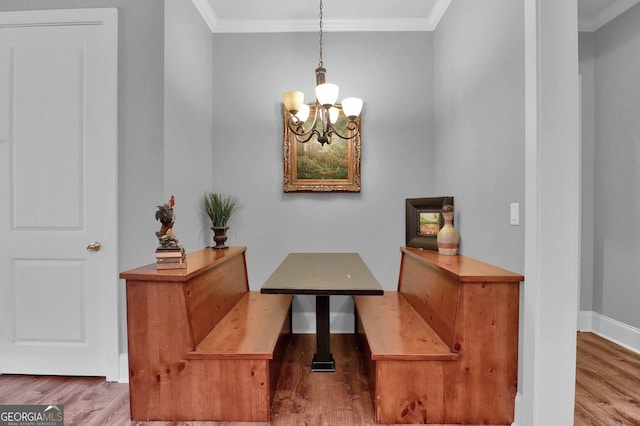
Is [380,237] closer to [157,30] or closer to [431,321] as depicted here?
[431,321]

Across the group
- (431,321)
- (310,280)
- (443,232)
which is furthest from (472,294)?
(310,280)

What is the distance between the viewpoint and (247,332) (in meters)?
2.08

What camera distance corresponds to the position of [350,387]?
86.8 inches

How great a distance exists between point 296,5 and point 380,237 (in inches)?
84.8

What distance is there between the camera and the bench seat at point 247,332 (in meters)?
1.81

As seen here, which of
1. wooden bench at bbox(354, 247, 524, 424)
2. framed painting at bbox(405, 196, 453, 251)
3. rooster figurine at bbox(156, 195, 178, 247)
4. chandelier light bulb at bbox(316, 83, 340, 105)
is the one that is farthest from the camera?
framed painting at bbox(405, 196, 453, 251)

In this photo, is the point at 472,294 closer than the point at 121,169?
Yes

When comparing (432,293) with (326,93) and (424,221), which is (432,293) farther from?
(326,93)

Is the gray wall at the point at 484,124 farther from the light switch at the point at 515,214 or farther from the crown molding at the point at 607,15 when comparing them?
the crown molding at the point at 607,15

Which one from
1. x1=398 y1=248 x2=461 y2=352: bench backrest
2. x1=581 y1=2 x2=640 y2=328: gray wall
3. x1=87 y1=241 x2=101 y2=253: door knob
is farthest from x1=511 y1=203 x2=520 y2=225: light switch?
x1=87 y1=241 x2=101 y2=253: door knob

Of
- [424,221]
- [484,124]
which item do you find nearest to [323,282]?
[424,221]

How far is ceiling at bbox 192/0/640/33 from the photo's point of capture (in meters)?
2.87

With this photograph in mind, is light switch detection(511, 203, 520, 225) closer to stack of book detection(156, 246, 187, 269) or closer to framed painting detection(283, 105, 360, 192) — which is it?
framed painting detection(283, 105, 360, 192)

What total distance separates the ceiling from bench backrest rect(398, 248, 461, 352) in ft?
6.81
